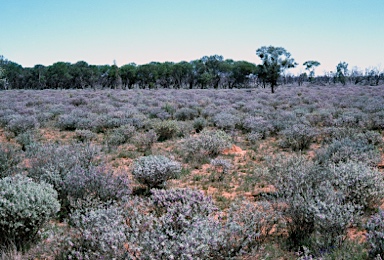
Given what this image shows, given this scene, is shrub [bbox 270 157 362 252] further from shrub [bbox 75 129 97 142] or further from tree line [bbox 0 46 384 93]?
tree line [bbox 0 46 384 93]

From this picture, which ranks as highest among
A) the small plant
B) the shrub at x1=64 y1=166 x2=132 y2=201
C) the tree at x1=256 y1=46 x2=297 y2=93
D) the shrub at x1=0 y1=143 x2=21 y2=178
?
the tree at x1=256 y1=46 x2=297 y2=93

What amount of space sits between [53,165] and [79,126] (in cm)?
863

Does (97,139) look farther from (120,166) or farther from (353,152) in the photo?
(353,152)

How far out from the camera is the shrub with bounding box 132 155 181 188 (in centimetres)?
716

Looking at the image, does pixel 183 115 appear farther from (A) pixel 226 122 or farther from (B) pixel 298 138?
(B) pixel 298 138

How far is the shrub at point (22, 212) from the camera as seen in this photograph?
14.0 feet

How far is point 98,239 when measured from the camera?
3787 millimetres

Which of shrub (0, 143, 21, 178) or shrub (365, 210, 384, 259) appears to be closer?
shrub (365, 210, 384, 259)

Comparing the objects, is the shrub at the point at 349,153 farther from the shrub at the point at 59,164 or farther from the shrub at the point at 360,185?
the shrub at the point at 59,164

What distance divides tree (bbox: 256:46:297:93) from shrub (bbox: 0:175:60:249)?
39392 mm

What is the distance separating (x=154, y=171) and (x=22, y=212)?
329 centimetres

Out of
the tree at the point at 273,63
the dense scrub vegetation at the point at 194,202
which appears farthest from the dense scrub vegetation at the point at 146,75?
the dense scrub vegetation at the point at 194,202

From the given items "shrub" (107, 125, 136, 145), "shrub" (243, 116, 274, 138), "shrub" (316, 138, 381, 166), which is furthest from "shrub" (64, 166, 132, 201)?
"shrub" (243, 116, 274, 138)

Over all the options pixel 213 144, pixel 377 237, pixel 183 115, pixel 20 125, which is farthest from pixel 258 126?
pixel 20 125
